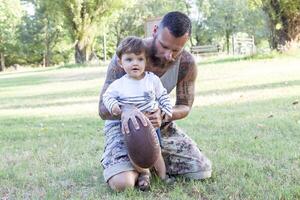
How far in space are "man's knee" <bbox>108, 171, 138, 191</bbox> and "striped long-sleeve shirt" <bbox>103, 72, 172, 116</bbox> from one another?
495mm

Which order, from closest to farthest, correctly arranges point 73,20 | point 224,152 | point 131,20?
point 224,152, point 73,20, point 131,20

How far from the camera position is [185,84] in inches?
162

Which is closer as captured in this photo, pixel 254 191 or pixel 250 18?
pixel 254 191

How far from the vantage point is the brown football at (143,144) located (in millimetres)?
3527

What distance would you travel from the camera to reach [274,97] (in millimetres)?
8703

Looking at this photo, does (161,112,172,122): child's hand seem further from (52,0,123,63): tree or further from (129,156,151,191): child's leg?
(52,0,123,63): tree

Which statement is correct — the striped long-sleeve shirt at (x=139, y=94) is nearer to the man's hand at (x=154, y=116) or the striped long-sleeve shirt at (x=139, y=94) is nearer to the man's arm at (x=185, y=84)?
the man's hand at (x=154, y=116)

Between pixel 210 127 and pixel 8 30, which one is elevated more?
pixel 8 30

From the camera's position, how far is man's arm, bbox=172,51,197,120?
3967 millimetres

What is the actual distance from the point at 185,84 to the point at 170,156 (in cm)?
61

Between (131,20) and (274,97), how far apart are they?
163 feet

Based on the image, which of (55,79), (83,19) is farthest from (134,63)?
(83,19)

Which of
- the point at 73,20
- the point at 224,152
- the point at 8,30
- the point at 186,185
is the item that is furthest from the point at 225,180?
the point at 8,30

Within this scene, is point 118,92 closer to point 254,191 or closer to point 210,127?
point 254,191
